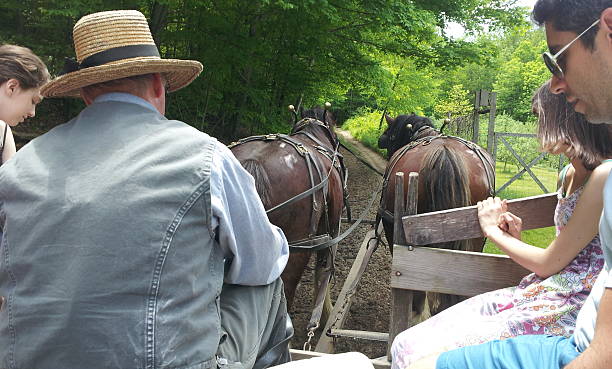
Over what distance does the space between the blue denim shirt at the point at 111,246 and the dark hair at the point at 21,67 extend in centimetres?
132

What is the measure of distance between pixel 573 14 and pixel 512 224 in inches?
39.2

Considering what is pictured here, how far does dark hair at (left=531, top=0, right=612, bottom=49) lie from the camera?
53.5 inches

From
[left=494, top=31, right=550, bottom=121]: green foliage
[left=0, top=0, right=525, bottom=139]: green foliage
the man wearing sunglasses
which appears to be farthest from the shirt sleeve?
[left=494, top=31, right=550, bottom=121]: green foliage

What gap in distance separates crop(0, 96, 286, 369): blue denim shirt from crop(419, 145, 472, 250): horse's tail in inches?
109

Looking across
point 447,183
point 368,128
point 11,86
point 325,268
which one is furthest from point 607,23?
point 368,128

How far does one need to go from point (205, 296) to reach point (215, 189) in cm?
35

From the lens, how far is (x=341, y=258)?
7.58 metres

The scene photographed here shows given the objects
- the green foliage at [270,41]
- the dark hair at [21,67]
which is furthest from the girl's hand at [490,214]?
the green foliage at [270,41]

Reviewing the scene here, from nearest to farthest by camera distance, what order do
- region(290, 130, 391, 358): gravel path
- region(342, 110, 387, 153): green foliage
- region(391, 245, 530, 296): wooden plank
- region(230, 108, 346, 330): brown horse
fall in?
region(391, 245, 530, 296): wooden plank < region(230, 108, 346, 330): brown horse < region(290, 130, 391, 358): gravel path < region(342, 110, 387, 153): green foliage

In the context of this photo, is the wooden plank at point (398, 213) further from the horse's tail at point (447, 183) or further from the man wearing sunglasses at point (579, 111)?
the horse's tail at point (447, 183)

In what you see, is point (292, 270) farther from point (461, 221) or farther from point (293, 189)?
point (461, 221)

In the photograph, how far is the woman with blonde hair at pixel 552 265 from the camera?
1.80 meters

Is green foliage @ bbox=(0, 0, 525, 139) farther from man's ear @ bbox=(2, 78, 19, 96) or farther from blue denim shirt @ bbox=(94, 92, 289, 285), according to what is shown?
blue denim shirt @ bbox=(94, 92, 289, 285)

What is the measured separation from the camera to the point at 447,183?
3908 mm
